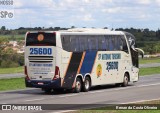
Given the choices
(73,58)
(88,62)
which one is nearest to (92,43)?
(88,62)

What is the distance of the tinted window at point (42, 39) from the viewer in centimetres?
2550

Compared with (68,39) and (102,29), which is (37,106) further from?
(102,29)

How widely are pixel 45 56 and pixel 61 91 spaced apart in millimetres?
3347

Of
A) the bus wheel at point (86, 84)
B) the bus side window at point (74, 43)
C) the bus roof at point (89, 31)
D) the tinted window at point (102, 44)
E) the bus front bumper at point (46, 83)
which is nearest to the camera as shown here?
the bus front bumper at point (46, 83)

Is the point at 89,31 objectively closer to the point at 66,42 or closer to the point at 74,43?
the point at 74,43

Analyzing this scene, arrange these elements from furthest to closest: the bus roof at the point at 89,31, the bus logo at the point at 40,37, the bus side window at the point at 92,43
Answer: the bus side window at the point at 92,43 → the bus roof at the point at 89,31 → the bus logo at the point at 40,37

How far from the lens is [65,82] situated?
2586cm

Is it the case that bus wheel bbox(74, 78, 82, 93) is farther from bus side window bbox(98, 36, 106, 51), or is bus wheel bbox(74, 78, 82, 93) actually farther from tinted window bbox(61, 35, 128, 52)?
bus side window bbox(98, 36, 106, 51)

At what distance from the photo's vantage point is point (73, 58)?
1038 inches

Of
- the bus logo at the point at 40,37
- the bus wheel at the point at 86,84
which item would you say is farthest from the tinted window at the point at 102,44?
the bus logo at the point at 40,37

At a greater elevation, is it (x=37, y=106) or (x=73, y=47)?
(x=73, y=47)

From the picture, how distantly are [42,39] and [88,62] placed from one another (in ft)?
11.0

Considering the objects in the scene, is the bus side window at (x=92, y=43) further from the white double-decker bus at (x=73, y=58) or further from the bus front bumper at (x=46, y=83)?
the bus front bumper at (x=46, y=83)

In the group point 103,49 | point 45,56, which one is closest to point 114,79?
point 103,49
